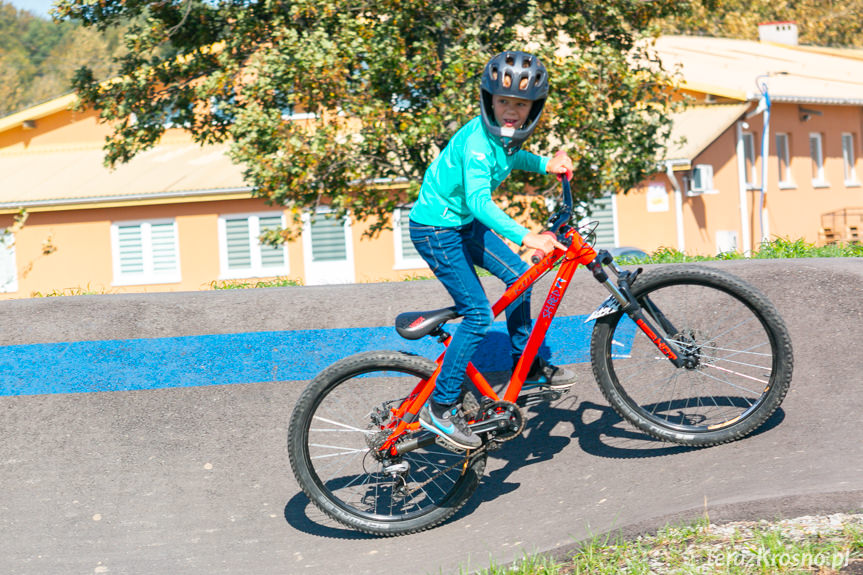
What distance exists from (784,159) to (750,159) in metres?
2.42

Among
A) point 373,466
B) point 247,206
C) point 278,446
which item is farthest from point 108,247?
point 373,466

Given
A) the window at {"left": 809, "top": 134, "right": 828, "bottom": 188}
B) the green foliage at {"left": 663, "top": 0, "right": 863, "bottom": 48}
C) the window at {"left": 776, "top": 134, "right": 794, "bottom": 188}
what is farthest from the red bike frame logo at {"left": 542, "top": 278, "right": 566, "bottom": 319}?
the green foliage at {"left": 663, "top": 0, "right": 863, "bottom": 48}

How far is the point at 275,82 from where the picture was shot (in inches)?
444

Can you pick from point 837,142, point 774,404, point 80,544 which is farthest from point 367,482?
point 837,142

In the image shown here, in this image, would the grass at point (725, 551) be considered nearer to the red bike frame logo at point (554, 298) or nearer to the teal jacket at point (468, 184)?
the red bike frame logo at point (554, 298)

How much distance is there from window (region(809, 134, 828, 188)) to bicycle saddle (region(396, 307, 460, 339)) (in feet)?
100

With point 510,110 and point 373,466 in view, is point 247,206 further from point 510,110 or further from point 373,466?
point 510,110

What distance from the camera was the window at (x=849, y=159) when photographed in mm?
34000

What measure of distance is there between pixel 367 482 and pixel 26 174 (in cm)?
2782

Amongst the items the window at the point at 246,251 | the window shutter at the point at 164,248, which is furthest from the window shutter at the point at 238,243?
the window shutter at the point at 164,248

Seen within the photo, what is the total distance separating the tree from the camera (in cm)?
1100

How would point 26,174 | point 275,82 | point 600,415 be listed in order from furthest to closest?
1. point 26,174
2. point 275,82
3. point 600,415

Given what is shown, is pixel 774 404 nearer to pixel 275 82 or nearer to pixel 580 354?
pixel 580 354

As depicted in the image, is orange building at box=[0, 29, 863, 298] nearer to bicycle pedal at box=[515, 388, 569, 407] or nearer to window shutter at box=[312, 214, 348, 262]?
window shutter at box=[312, 214, 348, 262]
